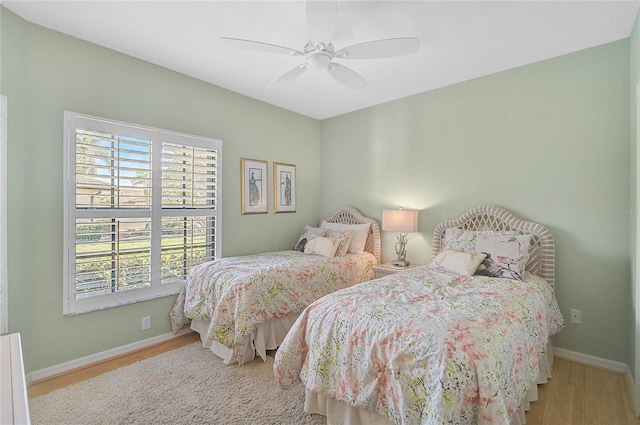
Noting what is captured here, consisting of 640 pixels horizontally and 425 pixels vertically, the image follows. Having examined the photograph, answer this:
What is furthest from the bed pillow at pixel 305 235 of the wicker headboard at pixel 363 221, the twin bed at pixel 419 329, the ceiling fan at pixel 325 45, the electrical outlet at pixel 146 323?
the ceiling fan at pixel 325 45

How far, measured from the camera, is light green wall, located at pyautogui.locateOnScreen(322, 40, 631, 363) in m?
2.66

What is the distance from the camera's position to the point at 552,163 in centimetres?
295

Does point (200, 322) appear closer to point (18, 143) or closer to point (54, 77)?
point (18, 143)

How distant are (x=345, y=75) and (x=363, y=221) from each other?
2.17 meters

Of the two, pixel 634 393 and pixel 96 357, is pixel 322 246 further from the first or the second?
pixel 634 393

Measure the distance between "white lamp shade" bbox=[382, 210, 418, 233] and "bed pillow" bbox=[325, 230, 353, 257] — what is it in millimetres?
528

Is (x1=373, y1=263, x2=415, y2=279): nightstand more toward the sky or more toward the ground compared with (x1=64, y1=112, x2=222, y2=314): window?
more toward the ground

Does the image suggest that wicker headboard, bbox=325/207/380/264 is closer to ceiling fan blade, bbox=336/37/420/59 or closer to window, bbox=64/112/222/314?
window, bbox=64/112/222/314

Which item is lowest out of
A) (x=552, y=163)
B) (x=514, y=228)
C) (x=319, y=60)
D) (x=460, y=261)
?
(x=460, y=261)

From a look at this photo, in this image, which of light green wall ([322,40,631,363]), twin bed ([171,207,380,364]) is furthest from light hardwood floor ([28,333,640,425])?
twin bed ([171,207,380,364])

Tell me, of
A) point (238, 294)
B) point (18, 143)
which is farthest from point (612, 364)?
point (18, 143)

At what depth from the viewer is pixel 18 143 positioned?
2.33 m

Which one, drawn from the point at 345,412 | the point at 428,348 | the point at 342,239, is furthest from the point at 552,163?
the point at 345,412

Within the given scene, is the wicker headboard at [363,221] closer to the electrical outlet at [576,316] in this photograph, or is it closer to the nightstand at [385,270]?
the nightstand at [385,270]
